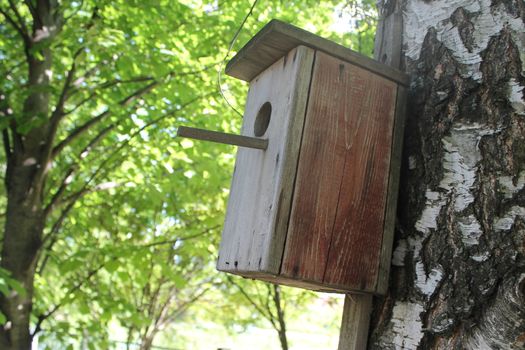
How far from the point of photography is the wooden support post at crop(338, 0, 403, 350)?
139cm

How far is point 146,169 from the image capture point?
4539 millimetres

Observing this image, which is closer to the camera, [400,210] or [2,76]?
[400,210]

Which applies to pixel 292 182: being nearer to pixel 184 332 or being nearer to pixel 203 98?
pixel 203 98

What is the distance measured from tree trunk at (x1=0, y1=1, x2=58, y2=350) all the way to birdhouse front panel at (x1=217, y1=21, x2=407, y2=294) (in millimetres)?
2776

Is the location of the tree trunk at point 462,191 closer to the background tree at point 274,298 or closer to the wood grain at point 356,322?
the wood grain at point 356,322

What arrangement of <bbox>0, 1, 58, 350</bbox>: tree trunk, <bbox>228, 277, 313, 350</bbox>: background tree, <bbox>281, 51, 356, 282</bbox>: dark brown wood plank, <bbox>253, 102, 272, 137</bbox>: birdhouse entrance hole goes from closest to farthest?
<bbox>281, 51, 356, 282</bbox>: dark brown wood plank
<bbox>253, 102, 272, 137</bbox>: birdhouse entrance hole
<bbox>0, 1, 58, 350</bbox>: tree trunk
<bbox>228, 277, 313, 350</bbox>: background tree

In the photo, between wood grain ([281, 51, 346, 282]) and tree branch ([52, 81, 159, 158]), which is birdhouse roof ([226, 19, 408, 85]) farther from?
tree branch ([52, 81, 159, 158])

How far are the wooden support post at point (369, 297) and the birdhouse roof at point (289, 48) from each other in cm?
11

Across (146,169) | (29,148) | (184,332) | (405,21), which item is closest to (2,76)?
(29,148)

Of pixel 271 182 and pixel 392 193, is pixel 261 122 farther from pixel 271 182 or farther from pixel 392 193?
pixel 392 193

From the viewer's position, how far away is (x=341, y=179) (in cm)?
138

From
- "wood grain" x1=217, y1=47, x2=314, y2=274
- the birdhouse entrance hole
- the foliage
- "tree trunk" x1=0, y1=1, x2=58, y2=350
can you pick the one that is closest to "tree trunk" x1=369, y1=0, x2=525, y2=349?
"wood grain" x1=217, y1=47, x2=314, y2=274

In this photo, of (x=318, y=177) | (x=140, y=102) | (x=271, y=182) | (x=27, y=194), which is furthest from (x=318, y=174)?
(x=140, y=102)

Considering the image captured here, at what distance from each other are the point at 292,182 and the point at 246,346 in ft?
30.7
